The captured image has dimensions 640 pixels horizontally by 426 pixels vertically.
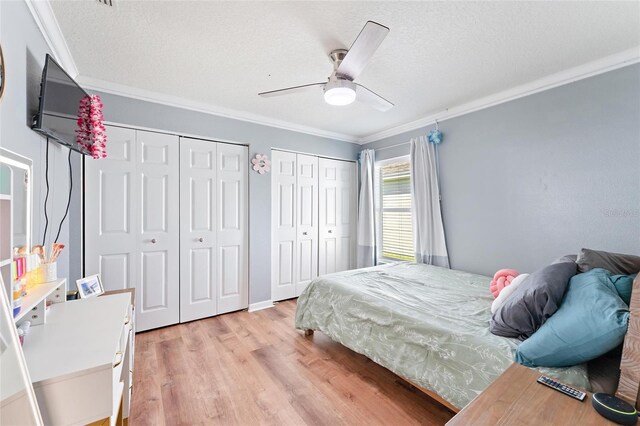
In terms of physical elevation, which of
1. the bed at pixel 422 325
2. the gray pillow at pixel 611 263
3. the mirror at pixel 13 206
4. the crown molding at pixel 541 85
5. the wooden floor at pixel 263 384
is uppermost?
the crown molding at pixel 541 85

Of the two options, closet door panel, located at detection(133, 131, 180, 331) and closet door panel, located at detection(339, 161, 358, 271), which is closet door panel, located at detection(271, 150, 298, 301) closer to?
closet door panel, located at detection(339, 161, 358, 271)

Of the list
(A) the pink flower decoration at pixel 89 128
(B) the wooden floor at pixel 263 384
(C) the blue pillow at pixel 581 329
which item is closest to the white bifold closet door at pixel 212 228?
(B) the wooden floor at pixel 263 384

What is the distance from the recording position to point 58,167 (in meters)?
1.93

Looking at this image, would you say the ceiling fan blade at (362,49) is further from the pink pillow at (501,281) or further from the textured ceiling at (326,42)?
the pink pillow at (501,281)

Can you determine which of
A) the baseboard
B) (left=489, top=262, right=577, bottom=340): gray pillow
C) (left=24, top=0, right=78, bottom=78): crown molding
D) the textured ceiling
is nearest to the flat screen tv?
(left=24, top=0, right=78, bottom=78): crown molding

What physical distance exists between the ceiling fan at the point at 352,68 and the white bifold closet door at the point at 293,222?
1567mm

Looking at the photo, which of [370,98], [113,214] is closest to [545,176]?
[370,98]

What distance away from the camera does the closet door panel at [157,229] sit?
2.65m

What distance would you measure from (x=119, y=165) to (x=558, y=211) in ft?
13.6

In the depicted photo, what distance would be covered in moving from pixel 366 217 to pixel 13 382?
12.2 feet

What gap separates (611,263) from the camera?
1.55 metres

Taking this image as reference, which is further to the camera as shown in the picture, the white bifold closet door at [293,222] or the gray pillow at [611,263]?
the white bifold closet door at [293,222]

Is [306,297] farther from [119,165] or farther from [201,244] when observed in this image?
[119,165]

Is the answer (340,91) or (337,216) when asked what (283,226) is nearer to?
(337,216)
